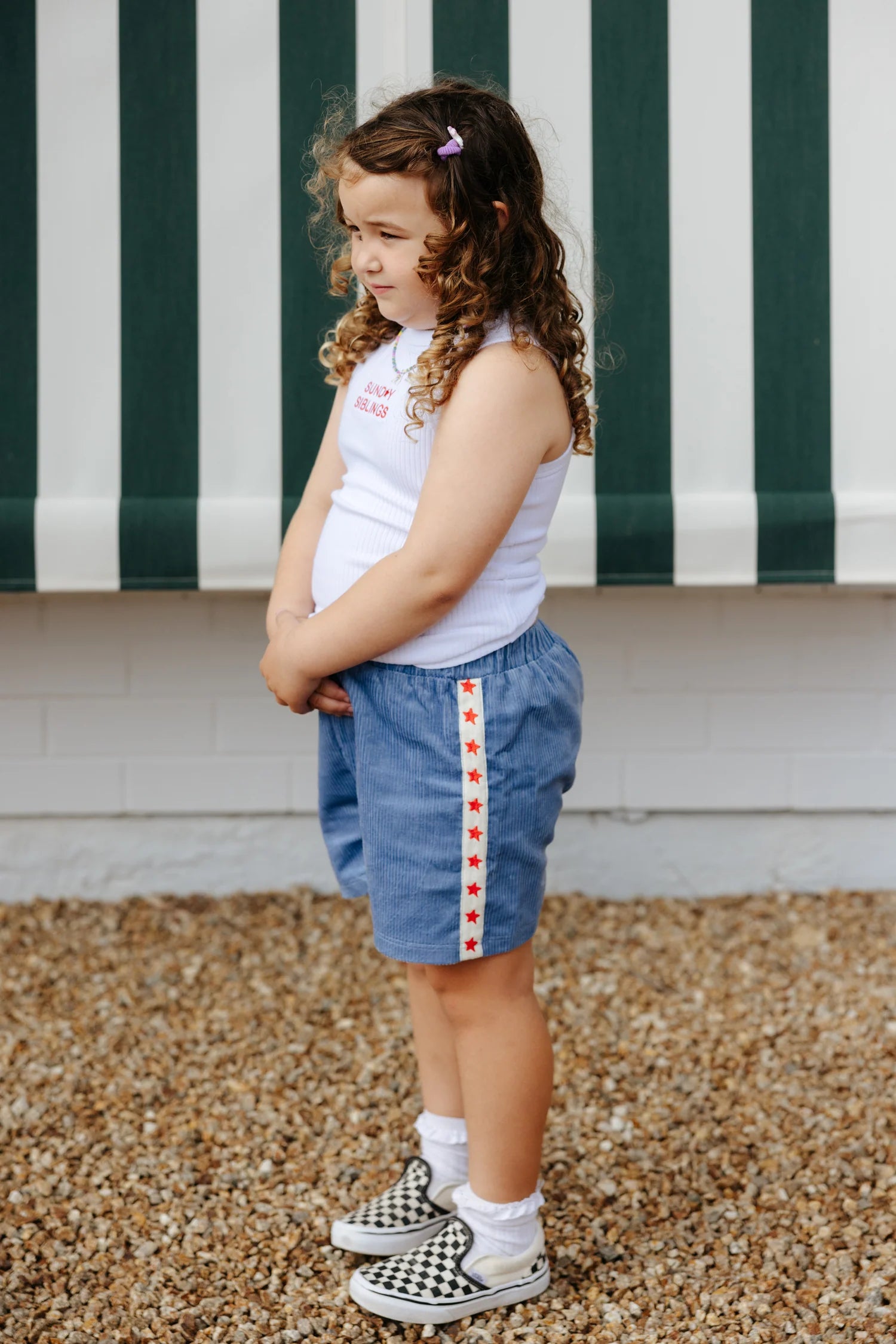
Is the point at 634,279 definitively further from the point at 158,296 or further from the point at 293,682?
the point at 293,682

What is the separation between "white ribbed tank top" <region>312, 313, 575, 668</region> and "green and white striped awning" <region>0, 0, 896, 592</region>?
0.94 metres

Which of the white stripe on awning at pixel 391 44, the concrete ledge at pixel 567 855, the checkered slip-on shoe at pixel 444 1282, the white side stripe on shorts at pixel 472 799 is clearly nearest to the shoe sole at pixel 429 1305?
the checkered slip-on shoe at pixel 444 1282

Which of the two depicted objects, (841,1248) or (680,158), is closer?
(841,1248)

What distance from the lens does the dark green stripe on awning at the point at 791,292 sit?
219cm

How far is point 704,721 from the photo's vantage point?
2.53m

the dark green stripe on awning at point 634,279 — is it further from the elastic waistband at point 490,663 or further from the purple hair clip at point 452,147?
the purple hair clip at point 452,147

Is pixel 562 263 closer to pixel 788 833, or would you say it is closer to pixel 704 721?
pixel 704 721

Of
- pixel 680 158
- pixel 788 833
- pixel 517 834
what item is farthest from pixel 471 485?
pixel 788 833

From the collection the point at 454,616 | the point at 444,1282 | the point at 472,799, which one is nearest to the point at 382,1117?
the point at 444,1282

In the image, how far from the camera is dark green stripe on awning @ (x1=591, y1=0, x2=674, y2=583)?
7.16 feet

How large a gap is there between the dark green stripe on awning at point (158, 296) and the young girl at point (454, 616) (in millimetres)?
926

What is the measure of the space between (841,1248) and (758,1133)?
0.84ft

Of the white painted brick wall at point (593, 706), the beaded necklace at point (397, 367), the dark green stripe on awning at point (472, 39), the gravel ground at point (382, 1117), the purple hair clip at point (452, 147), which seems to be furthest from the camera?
the white painted brick wall at point (593, 706)

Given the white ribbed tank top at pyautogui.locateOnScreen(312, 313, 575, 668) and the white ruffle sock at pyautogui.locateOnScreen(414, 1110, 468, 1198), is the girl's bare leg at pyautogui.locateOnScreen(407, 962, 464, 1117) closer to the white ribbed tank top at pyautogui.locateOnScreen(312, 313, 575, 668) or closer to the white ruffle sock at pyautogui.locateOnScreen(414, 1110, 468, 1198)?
the white ruffle sock at pyautogui.locateOnScreen(414, 1110, 468, 1198)
